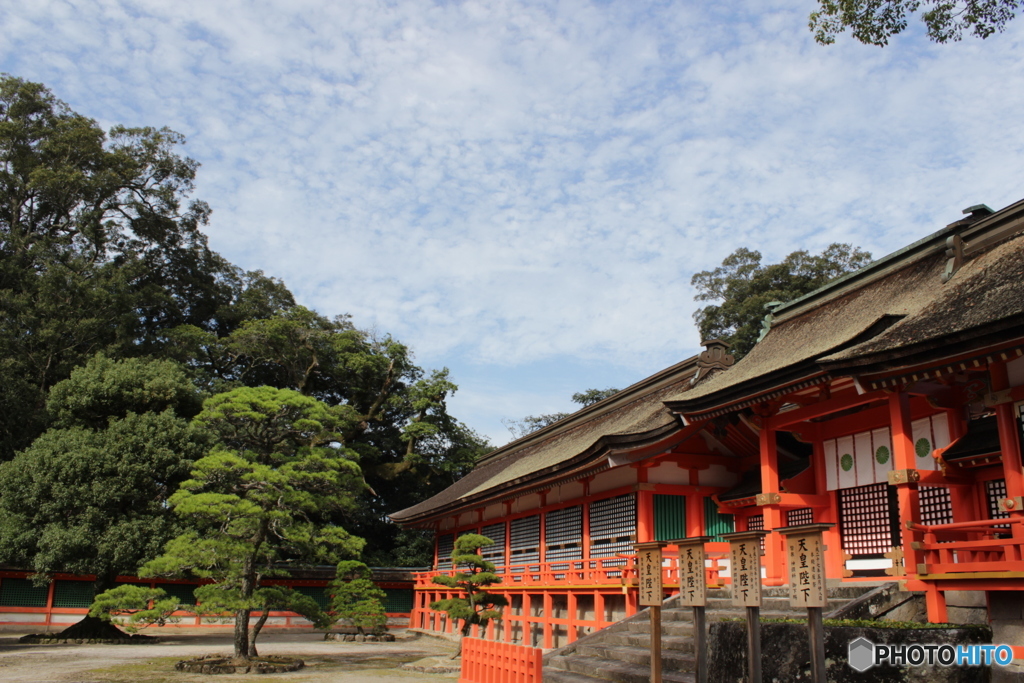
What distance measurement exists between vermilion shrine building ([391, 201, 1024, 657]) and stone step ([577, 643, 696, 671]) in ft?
8.90

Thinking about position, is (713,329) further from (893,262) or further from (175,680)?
(175,680)

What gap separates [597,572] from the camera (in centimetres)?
1538

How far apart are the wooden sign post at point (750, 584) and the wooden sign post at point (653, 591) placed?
806 millimetres

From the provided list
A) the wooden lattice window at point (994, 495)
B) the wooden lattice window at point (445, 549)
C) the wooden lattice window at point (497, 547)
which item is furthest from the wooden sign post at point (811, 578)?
the wooden lattice window at point (445, 549)

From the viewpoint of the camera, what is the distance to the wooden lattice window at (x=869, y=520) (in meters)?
11.9

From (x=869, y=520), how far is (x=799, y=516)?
1.69 m

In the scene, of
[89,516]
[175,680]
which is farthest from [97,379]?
[175,680]

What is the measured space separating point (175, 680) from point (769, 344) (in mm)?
13553

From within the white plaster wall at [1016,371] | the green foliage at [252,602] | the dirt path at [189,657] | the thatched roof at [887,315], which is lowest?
the dirt path at [189,657]

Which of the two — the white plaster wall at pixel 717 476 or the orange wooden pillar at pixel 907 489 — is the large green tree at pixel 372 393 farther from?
the orange wooden pillar at pixel 907 489

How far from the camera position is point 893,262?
14773 mm

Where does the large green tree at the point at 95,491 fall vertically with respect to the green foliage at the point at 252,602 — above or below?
above

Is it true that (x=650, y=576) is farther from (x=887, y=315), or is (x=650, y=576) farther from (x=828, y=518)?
(x=828, y=518)

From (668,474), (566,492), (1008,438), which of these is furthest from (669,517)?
(1008,438)
